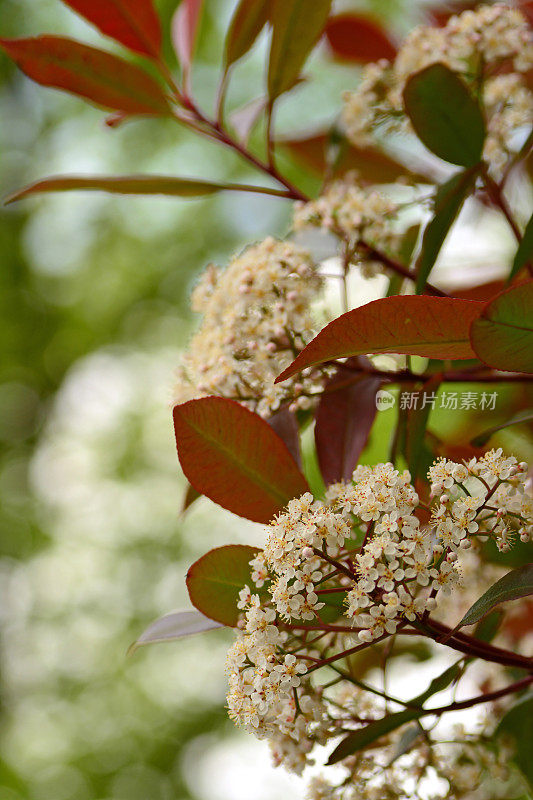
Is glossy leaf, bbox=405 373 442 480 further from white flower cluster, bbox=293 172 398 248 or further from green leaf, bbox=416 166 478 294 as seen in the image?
white flower cluster, bbox=293 172 398 248

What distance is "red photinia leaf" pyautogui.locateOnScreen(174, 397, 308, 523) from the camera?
514mm

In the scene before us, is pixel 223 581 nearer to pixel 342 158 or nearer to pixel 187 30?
pixel 342 158

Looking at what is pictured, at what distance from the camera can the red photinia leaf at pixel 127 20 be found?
0.85 meters

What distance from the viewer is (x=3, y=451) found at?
4.70 meters

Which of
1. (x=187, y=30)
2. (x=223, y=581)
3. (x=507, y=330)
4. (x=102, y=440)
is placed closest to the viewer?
(x=507, y=330)

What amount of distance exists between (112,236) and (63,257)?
295 mm

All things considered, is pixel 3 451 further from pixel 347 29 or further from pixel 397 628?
pixel 397 628

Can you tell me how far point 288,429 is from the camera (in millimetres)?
651

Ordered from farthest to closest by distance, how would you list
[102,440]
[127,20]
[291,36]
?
[102,440] → [127,20] → [291,36]

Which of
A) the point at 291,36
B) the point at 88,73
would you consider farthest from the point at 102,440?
the point at 291,36

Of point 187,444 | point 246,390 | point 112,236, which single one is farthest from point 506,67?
point 112,236

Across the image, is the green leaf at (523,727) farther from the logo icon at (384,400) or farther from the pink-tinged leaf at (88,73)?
the pink-tinged leaf at (88,73)

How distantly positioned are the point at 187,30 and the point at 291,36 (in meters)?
0.29

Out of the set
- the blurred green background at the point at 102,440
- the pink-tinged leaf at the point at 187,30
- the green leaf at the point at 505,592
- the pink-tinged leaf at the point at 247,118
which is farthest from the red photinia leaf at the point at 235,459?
the blurred green background at the point at 102,440
